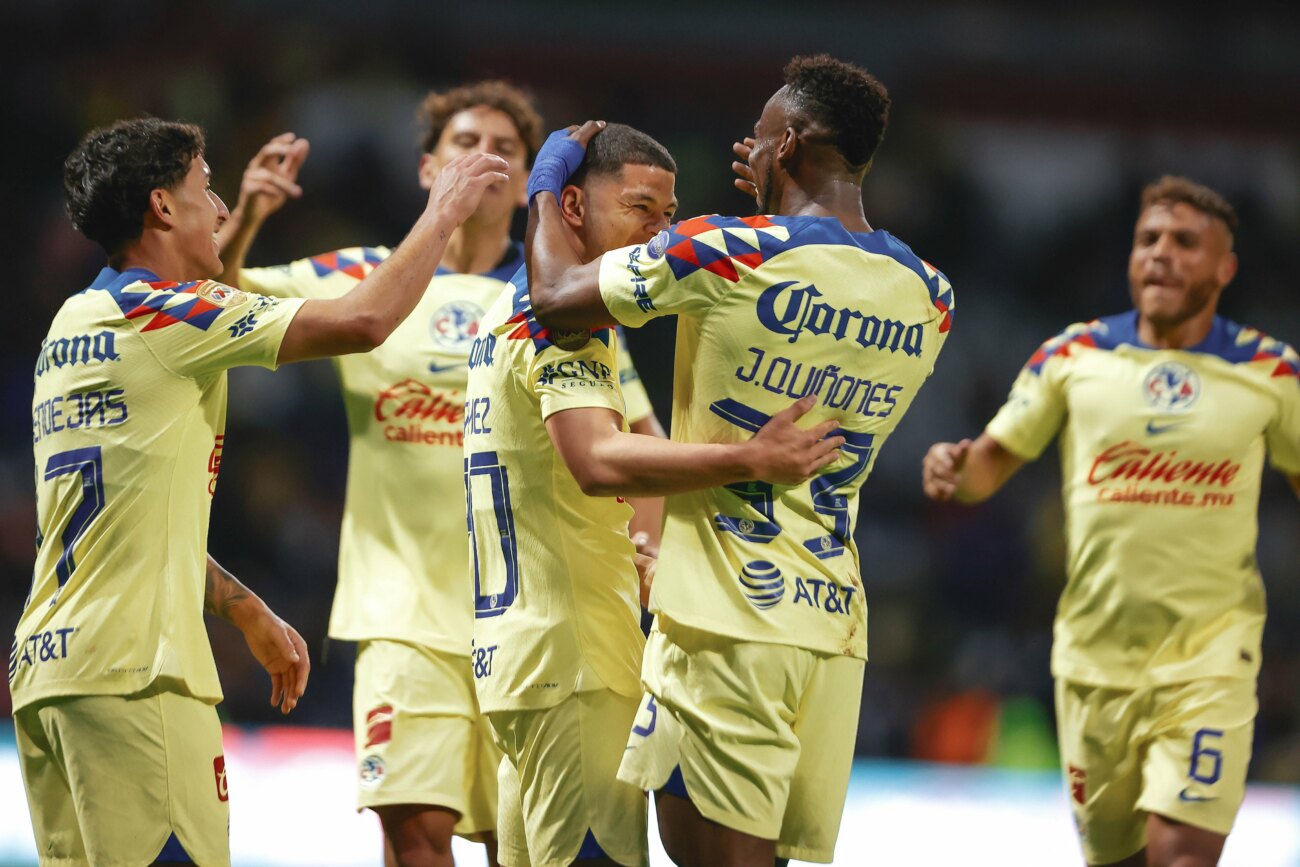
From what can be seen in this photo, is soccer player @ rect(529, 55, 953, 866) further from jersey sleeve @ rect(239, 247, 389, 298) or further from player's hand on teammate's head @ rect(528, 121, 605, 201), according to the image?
jersey sleeve @ rect(239, 247, 389, 298)

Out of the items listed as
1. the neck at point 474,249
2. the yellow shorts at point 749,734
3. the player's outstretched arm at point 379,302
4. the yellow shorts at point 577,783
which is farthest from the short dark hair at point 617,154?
the neck at point 474,249

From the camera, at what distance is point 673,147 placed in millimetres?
12625

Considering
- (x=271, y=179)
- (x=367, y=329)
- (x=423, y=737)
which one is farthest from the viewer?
(x=271, y=179)

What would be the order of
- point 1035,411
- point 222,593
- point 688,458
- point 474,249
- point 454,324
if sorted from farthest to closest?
1. point 1035,411
2. point 474,249
3. point 454,324
4. point 222,593
5. point 688,458

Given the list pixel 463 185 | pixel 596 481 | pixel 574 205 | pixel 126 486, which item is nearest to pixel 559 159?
pixel 574 205

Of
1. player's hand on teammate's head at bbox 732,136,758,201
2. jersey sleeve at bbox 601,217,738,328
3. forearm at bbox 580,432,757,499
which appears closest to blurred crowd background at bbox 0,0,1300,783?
player's hand on teammate's head at bbox 732,136,758,201

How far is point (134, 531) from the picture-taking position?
12.4ft

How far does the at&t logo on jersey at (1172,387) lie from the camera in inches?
229

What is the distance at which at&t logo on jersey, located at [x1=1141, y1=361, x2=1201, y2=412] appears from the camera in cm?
581

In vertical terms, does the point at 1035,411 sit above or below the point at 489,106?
below

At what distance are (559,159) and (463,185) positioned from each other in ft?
1.03

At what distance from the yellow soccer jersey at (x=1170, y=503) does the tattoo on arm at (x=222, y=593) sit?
10.3 feet

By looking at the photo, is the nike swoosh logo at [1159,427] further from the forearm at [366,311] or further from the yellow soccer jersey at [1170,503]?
the forearm at [366,311]

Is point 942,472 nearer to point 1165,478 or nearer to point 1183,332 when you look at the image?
point 1165,478
